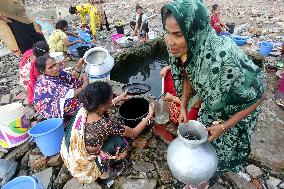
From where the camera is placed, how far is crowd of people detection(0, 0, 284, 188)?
1.82 m

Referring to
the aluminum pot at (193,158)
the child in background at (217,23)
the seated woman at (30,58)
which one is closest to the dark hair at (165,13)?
the aluminum pot at (193,158)

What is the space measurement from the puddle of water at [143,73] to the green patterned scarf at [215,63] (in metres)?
4.51

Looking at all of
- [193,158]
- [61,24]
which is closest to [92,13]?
[61,24]

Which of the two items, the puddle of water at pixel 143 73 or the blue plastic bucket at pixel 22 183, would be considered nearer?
the blue plastic bucket at pixel 22 183

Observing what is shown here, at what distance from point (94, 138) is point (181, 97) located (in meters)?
1.05

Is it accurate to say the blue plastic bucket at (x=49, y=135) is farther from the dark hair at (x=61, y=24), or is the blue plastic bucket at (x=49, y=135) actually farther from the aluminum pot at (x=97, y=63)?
the dark hair at (x=61, y=24)

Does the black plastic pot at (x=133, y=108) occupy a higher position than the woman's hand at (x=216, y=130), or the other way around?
the woman's hand at (x=216, y=130)

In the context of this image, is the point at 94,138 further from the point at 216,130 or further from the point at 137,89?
the point at 137,89

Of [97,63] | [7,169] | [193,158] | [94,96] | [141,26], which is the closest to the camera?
[193,158]

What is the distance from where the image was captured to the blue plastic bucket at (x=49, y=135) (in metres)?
3.29

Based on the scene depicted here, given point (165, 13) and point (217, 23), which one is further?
point (217, 23)

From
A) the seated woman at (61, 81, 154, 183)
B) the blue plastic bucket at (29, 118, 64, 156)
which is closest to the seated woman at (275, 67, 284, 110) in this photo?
the seated woman at (61, 81, 154, 183)

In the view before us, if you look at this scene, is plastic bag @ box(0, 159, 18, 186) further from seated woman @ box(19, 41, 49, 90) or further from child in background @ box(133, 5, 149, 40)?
child in background @ box(133, 5, 149, 40)

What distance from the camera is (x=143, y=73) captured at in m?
7.43
